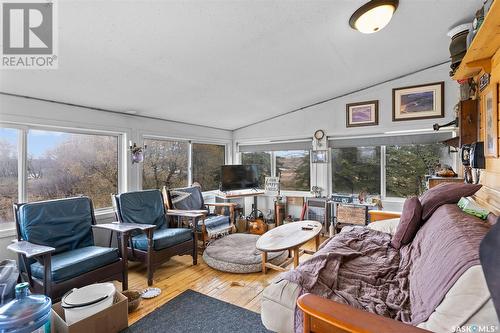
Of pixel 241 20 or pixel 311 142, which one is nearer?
pixel 241 20

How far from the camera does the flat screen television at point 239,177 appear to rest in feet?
14.6

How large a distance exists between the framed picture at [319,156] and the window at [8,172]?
4020mm

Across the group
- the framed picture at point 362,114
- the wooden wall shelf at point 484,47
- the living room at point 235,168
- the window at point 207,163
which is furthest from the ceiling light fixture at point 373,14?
the window at point 207,163

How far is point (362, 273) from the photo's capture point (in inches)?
64.1

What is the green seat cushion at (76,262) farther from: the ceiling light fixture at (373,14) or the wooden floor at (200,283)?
the ceiling light fixture at (373,14)

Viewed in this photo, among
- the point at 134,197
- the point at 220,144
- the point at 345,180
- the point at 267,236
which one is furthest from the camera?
the point at 220,144

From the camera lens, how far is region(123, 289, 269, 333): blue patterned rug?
183cm

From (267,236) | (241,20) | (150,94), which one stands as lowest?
(267,236)

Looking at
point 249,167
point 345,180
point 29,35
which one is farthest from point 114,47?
point 345,180

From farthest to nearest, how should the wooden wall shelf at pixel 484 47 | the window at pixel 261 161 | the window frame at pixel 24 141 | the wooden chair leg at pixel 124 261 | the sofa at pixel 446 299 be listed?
the window at pixel 261 161, the window frame at pixel 24 141, the wooden chair leg at pixel 124 261, the wooden wall shelf at pixel 484 47, the sofa at pixel 446 299

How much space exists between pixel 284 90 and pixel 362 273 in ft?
8.19

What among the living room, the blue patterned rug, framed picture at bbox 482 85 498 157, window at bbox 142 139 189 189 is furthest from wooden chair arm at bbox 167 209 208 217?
framed picture at bbox 482 85 498 157

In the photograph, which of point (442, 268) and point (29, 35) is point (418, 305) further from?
point (29, 35)

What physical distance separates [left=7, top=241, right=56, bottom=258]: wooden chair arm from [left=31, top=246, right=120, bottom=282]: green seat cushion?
15cm
